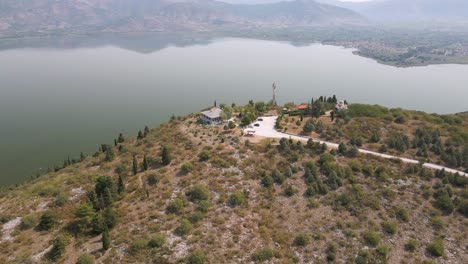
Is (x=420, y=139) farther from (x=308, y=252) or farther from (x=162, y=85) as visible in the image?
(x=162, y=85)

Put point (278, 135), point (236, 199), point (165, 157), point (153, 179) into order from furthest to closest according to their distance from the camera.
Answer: point (278, 135) < point (165, 157) < point (153, 179) < point (236, 199)

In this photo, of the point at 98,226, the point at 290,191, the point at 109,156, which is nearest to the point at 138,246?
the point at 98,226

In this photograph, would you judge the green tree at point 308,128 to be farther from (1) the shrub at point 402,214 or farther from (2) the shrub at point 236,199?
(2) the shrub at point 236,199

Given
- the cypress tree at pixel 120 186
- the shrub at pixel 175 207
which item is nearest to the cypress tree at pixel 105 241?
the shrub at pixel 175 207

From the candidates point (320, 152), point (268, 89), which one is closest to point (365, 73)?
point (268, 89)

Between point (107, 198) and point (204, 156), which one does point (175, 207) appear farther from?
point (204, 156)

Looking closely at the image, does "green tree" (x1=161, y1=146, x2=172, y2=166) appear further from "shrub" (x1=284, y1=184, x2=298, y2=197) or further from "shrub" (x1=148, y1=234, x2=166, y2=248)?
"shrub" (x1=284, y1=184, x2=298, y2=197)

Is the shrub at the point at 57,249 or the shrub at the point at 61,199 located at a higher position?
the shrub at the point at 61,199
